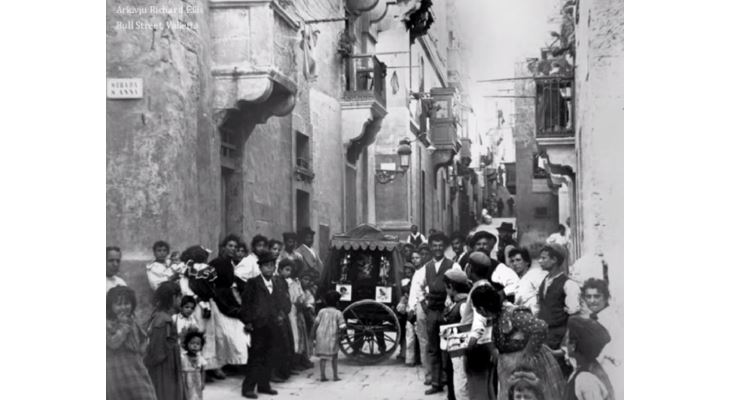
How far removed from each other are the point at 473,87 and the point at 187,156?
79.9 inches

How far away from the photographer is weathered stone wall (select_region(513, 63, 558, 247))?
295 inches

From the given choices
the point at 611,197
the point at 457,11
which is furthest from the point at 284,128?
the point at 611,197

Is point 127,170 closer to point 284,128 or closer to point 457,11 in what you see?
point 284,128

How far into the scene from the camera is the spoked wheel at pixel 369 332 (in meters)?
7.65

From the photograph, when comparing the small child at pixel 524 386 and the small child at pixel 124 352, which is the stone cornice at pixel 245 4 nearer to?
the small child at pixel 124 352

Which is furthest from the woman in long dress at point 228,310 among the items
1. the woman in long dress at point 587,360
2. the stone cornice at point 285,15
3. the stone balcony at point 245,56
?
the woman in long dress at point 587,360

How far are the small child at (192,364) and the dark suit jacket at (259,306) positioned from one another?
39 cm

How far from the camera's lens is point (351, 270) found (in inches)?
306

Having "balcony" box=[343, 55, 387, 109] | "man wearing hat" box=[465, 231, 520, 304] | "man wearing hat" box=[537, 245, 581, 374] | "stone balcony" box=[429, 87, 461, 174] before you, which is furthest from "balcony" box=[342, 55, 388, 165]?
"man wearing hat" box=[537, 245, 581, 374]

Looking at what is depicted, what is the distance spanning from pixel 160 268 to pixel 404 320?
1.72 meters

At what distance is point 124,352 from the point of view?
288 inches

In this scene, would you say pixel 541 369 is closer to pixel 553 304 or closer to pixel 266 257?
pixel 553 304

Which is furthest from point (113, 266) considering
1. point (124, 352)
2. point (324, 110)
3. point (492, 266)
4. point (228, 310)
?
point (492, 266)

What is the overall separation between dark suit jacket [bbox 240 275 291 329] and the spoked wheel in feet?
1.48
